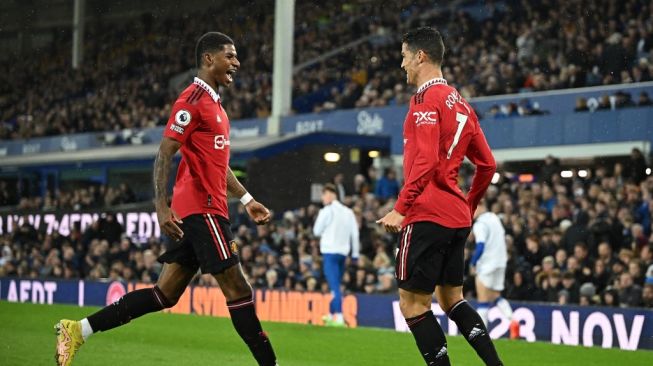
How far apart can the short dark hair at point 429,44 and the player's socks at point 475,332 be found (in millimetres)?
1477

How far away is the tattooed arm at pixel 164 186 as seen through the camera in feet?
22.1

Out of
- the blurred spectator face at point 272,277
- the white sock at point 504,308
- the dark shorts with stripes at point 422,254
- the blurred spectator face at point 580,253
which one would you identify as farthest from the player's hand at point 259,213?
the blurred spectator face at point 272,277

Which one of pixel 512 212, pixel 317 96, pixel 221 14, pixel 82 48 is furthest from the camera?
pixel 82 48

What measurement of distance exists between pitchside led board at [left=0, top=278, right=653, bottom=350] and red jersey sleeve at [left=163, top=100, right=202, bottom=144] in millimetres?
7107

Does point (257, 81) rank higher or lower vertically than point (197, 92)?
higher

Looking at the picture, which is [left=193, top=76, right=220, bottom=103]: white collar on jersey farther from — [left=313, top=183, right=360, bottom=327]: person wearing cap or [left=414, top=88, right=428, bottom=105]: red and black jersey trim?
[left=313, top=183, right=360, bottom=327]: person wearing cap

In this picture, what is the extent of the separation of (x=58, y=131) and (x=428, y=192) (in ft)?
100

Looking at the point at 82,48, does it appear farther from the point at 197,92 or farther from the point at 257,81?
the point at 197,92

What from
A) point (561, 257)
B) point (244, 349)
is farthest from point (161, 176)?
point (561, 257)

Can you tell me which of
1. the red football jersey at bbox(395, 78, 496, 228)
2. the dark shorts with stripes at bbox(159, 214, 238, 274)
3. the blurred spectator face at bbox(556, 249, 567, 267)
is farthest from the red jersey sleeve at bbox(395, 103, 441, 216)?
the blurred spectator face at bbox(556, 249, 567, 267)

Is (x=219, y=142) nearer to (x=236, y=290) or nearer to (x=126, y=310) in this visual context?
(x=236, y=290)

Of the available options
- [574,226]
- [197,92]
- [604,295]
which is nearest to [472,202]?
[197,92]

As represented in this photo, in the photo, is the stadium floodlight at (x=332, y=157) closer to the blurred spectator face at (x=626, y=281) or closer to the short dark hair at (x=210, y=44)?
the blurred spectator face at (x=626, y=281)

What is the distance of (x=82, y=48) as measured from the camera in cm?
4122
